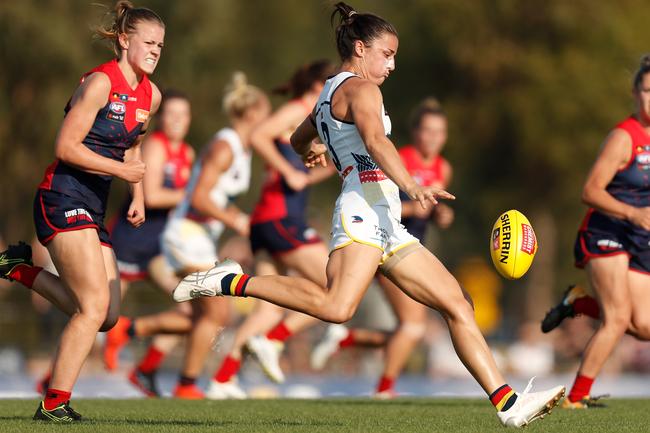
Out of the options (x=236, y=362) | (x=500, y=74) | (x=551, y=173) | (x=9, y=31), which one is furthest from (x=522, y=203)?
(x=236, y=362)

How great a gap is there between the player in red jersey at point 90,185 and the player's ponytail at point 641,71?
338cm

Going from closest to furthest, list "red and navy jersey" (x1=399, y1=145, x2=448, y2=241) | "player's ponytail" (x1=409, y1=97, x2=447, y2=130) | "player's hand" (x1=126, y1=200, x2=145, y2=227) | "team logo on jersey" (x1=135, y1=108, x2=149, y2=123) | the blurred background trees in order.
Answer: "team logo on jersey" (x1=135, y1=108, x2=149, y2=123)
"player's hand" (x1=126, y1=200, x2=145, y2=227)
"red and navy jersey" (x1=399, y1=145, x2=448, y2=241)
"player's ponytail" (x1=409, y1=97, x2=447, y2=130)
the blurred background trees

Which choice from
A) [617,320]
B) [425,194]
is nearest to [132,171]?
[425,194]

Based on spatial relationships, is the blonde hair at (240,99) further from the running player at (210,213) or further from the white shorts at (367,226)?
the white shorts at (367,226)

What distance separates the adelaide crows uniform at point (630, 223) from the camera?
905 cm

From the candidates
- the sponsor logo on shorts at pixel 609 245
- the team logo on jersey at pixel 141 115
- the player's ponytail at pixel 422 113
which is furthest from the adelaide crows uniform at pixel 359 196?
the player's ponytail at pixel 422 113

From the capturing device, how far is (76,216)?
7.48m

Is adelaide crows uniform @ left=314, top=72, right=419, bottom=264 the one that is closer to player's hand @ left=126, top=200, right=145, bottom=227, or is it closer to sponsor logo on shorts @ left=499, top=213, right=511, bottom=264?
sponsor logo on shorts @ left=499, top=213, right=511, bottom=264

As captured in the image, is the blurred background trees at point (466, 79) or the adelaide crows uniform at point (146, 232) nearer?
the adelaide crows uniform at point (146, 232)

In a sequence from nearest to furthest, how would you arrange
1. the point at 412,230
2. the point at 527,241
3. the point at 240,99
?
the point at 527,241, the point at 412,230, the point at 240,99

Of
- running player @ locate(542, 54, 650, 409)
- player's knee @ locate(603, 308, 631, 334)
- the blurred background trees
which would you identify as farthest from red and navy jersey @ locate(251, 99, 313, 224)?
the blurred background trees

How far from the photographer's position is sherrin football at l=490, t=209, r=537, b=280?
23.6ft

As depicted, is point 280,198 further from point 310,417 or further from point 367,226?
point 367,226

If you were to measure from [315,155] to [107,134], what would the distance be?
122cm
